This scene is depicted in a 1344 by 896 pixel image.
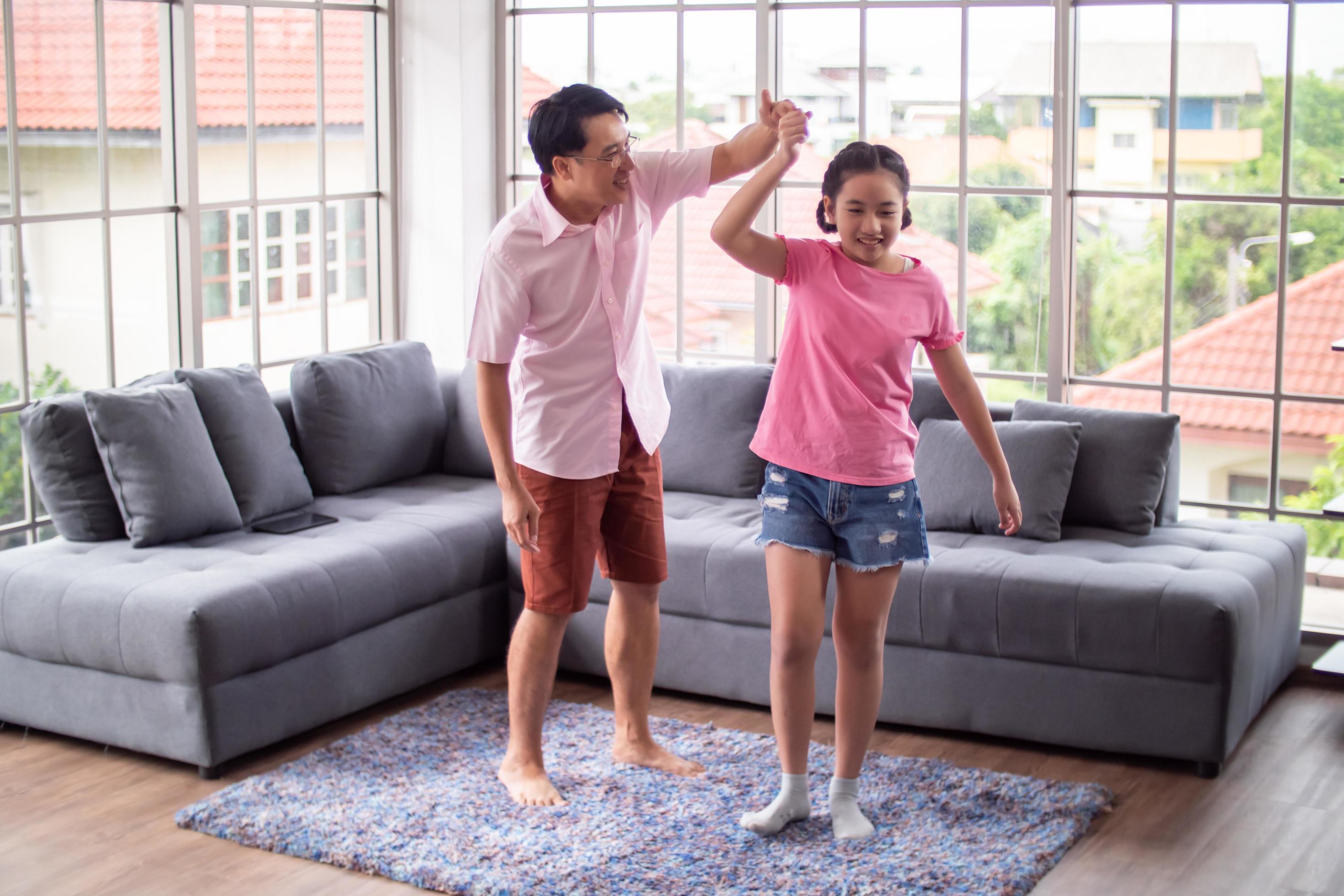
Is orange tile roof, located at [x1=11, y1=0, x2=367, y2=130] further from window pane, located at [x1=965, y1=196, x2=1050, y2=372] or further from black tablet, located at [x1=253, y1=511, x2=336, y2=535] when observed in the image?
window pane, located at [x1=965, y1=196, x2=1050, y2=372]

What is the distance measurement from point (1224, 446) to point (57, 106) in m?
3.53

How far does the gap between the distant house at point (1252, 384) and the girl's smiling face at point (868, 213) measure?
1842 mm

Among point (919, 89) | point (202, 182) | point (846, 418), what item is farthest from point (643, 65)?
point (846, 418)

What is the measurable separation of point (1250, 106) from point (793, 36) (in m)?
1.47

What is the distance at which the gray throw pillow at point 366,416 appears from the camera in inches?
179

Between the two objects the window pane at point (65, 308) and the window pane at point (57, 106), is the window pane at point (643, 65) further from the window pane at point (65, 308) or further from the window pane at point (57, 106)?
the window pane at point (65, 308)

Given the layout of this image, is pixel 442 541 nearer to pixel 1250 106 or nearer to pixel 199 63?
pixel 199 63

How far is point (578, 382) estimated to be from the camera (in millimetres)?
3213

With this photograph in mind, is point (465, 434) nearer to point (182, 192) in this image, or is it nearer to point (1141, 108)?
point (182, 192)

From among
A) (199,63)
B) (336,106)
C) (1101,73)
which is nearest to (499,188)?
(336,106)

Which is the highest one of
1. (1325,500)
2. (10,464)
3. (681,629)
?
(10,464)

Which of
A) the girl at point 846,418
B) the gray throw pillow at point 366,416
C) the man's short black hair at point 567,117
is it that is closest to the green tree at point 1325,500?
the girl at point 846,418

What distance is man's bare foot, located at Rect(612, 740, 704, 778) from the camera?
3.49 m

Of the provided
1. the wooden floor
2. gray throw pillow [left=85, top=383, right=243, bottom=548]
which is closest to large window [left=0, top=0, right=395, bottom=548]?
gray throw pillow [left=85, top=383, right=243, bottom=548]
